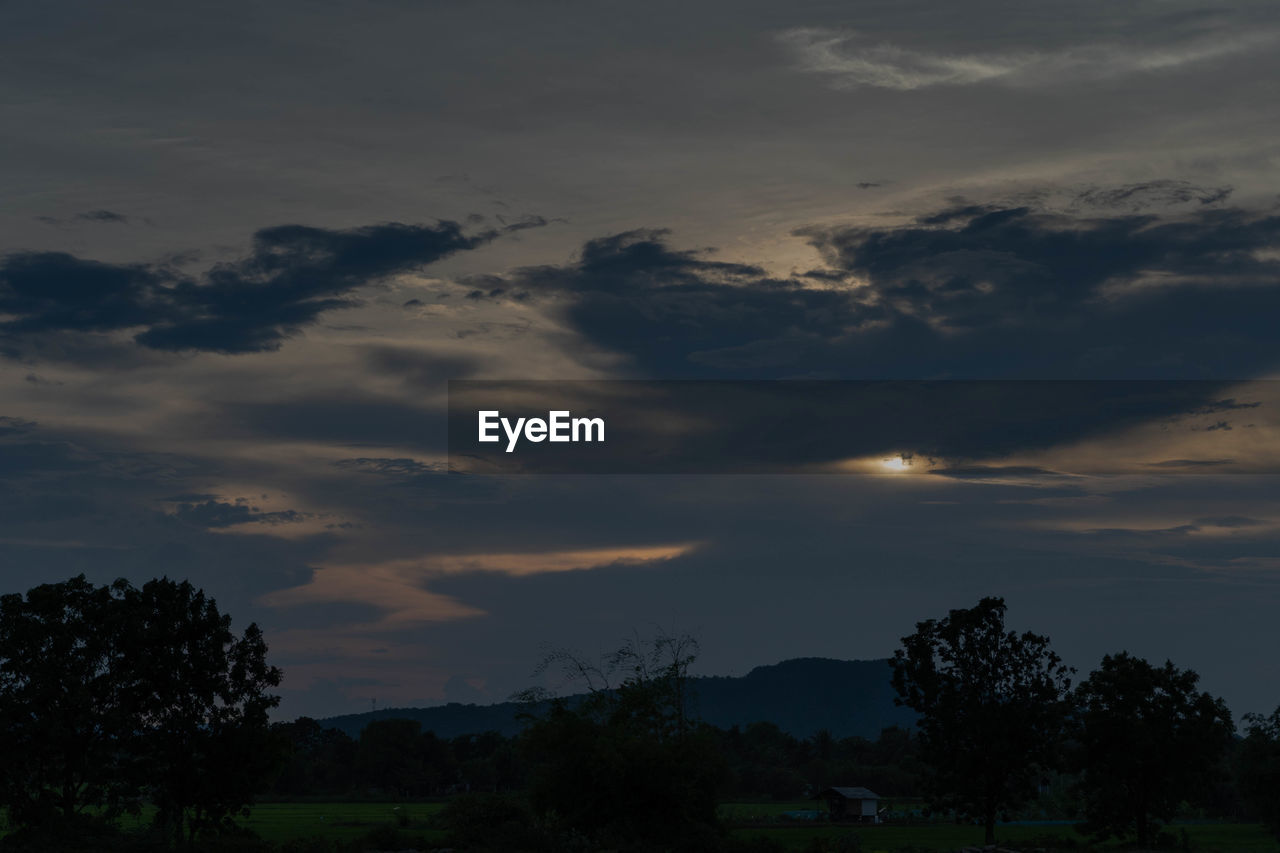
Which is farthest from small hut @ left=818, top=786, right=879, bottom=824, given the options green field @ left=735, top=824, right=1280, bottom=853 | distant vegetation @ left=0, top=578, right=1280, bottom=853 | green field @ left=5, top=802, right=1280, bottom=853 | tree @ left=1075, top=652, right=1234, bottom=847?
tree @ left=1075, top=652, right=1234, bottom=847

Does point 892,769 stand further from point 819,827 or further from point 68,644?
point 68,644

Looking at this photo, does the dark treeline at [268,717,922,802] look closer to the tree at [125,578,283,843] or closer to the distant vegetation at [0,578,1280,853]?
the distant vegetation at [0,578,1280,853]

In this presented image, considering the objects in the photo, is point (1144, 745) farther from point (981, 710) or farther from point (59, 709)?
point (59, 709)

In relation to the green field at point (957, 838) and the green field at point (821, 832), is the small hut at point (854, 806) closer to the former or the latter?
the green field at point (821, 832)

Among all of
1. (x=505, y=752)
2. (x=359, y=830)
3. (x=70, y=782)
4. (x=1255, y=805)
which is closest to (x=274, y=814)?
(x=359, y=830)

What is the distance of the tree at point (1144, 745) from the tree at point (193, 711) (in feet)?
136

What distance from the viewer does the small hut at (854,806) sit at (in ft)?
376

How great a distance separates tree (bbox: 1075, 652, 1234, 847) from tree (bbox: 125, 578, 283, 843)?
41.4 metres

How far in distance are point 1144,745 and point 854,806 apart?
58.1 meters

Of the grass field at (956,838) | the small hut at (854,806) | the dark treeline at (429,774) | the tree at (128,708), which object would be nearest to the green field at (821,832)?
the grass field at (956,838)

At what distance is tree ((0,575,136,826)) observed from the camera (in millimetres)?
51906

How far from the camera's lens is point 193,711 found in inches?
2237

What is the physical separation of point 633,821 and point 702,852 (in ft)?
11.6

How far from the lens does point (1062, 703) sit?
65.4 metres
